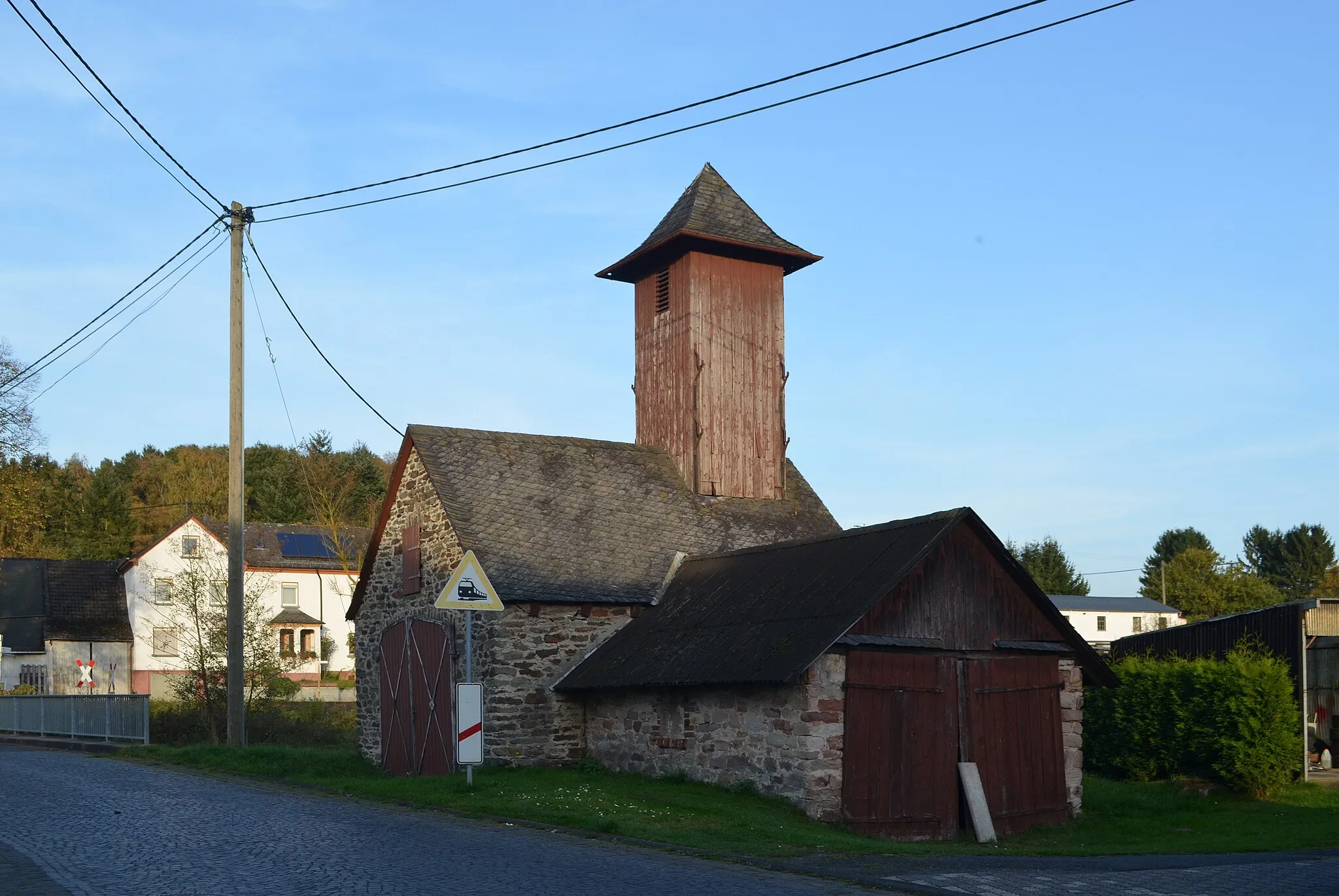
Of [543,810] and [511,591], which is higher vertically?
[511,591]

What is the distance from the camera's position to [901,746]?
1775 centimetres

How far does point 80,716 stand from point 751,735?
58.5 ft

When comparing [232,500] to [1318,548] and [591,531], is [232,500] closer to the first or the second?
[591,531]

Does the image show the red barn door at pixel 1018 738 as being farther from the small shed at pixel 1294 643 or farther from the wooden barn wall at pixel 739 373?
the wooden barn wall at pixel 739 373

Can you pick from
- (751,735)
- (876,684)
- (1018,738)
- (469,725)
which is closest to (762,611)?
(751,735)

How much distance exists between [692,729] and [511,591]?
4.52 m

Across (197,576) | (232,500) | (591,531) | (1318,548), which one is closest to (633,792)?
(591,531)

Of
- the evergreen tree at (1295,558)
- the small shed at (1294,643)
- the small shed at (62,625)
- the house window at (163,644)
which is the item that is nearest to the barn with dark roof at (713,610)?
the small shed at (1294,643)

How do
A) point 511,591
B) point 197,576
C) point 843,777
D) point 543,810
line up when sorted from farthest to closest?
point 197,576, point 511,591, point 843,777, point 543,810

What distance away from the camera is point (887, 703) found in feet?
58.1

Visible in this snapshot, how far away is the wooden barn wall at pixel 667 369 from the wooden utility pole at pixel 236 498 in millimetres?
9148

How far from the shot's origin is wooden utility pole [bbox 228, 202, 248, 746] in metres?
21.8

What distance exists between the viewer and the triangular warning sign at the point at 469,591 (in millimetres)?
16500

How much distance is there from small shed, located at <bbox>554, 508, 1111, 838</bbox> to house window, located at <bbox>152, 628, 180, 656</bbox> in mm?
44029
